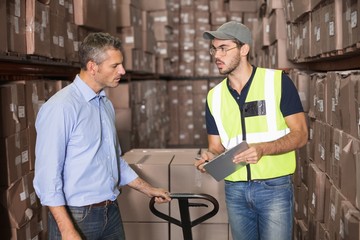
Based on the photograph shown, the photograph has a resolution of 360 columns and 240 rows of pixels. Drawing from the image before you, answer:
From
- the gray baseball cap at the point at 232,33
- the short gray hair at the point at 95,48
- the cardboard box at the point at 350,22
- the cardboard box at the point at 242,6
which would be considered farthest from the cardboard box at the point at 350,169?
the cardboard box at the point at 242,6

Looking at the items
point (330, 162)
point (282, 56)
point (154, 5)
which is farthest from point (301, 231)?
point (154, 5)

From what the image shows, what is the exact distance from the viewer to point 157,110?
8.73 meters

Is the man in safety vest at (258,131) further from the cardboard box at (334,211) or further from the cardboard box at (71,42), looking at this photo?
the cardboard box at (71,42)

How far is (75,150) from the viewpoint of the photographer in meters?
2.16

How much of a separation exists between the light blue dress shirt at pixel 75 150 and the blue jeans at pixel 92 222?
4 centimetres

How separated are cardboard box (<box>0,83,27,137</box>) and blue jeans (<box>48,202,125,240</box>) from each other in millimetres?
831

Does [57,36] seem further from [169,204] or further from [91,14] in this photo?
[169,204]

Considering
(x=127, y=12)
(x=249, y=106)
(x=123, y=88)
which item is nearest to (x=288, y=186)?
(x=249, y=106)

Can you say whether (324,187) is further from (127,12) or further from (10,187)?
(127,12)

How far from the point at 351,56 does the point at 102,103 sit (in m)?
1.62

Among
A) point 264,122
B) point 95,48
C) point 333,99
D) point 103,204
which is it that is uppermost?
point 95,48

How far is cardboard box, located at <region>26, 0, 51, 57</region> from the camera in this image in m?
3.12

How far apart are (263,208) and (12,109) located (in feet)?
5.19

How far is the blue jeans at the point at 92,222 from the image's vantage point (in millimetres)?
2184
